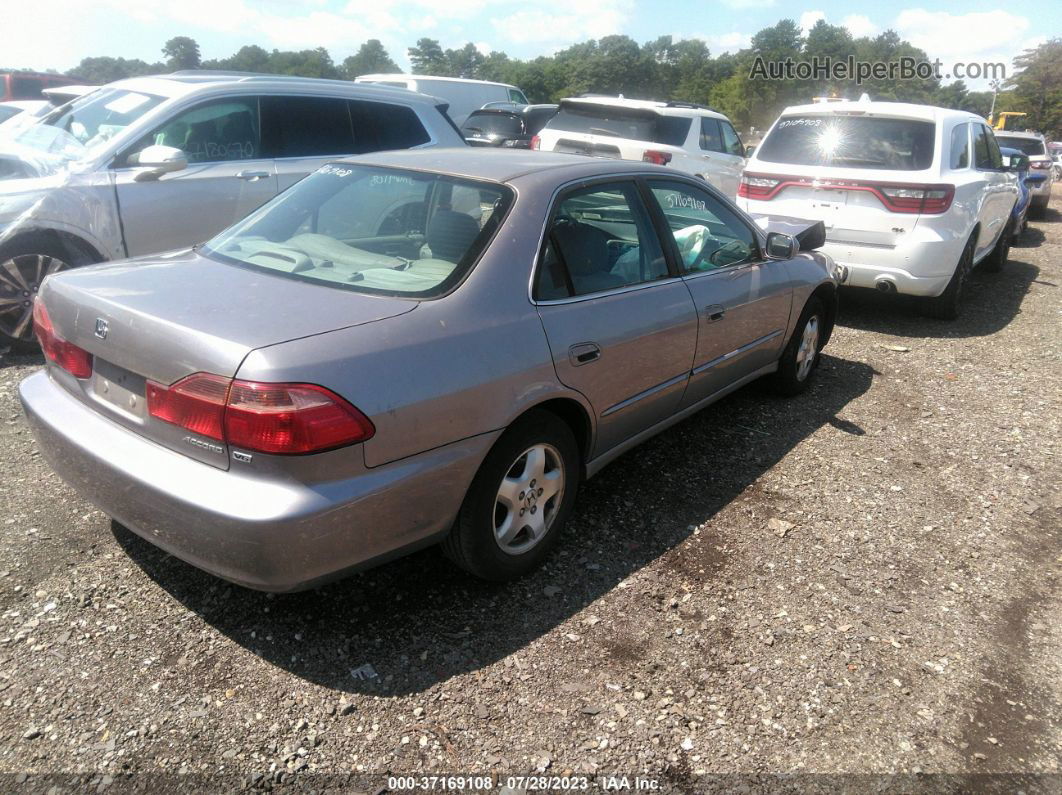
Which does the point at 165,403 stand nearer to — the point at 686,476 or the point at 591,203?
the point at 591,203

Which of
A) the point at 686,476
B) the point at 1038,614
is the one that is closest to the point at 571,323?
the point at 686,476

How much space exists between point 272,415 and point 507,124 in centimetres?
1287

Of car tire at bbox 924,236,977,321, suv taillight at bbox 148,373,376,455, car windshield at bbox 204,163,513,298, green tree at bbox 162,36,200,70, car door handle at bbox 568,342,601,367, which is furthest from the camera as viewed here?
green tree at bbox 162,36,200,70

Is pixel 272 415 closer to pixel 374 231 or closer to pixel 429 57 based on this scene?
pixel 374 231

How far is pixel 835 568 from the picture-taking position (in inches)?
135

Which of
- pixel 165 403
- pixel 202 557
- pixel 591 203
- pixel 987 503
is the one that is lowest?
pixel 987 503

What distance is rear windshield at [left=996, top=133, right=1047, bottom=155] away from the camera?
56.0 feet

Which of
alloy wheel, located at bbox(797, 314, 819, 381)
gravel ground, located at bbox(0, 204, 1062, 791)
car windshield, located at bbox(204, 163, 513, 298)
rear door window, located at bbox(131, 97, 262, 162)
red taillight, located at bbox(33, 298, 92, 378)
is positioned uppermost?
rear door window, located at bbox(131, 97, 262, 162)

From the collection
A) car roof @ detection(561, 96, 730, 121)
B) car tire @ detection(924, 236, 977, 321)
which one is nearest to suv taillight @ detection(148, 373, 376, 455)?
car tire @ detection(924, 236, 977, 321)

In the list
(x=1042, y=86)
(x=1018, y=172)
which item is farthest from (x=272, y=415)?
(x=1042, y=86)

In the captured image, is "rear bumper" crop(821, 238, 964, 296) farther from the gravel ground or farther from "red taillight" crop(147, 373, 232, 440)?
"red taillight" crop(147, 373, 232, 440)

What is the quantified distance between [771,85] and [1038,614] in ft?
202

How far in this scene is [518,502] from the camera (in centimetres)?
301

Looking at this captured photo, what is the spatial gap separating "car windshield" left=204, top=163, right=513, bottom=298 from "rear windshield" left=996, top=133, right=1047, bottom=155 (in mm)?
17857
